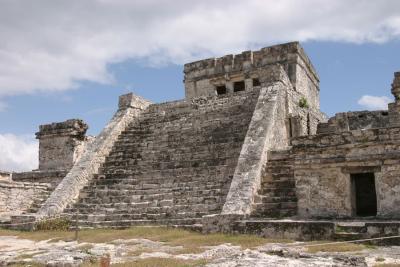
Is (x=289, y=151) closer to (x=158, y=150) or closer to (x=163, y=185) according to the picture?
(x=163, y=185)

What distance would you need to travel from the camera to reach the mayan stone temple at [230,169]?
32.1 ft

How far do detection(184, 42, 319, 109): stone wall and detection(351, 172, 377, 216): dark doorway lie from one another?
11.0 metres

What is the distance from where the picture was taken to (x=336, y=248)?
24.2 feet

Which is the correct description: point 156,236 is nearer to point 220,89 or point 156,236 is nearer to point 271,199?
point 271,199

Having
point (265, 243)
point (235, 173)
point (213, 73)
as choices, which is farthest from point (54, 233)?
point (213, 73)

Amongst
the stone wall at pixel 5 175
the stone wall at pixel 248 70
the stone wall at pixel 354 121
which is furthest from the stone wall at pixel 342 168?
the stone wall at pixel 5 175

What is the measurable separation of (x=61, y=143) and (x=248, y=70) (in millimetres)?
9090

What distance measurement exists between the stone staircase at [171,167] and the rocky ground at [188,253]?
69.7 inches

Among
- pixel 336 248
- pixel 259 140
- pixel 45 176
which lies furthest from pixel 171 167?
pixel 336 248

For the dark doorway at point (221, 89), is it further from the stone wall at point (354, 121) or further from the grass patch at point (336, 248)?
the grass patch at point (336, 248)

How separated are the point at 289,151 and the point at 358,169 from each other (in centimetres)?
233

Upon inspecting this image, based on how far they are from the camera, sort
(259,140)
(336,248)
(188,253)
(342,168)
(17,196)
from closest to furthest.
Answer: (336,248)
(188,253)
(342,168)
(259,140)
(17,196)

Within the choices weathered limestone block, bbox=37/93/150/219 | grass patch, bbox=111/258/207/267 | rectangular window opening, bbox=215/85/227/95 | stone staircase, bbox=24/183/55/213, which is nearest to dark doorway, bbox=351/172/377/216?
grass patch, bbox=111/258/207/267

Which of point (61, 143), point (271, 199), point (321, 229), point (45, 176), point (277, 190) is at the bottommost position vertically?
point (321, 229)
